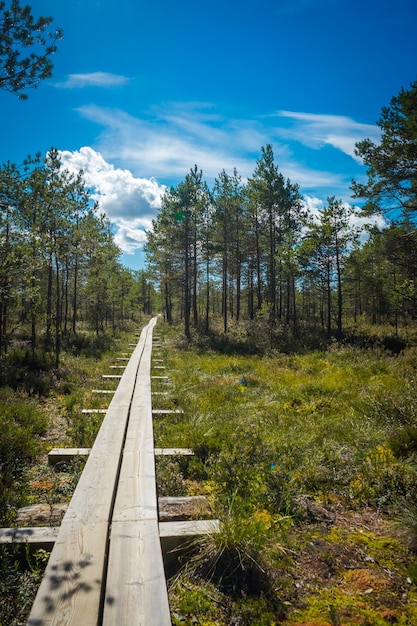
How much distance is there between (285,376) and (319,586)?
30.4 feet

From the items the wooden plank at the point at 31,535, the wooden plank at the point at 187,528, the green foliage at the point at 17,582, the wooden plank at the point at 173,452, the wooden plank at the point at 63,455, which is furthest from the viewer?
the wooden plank at the point at 173,452

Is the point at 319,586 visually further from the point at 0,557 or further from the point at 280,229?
the point at 280,229

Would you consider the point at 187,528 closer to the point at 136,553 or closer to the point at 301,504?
the point at 136,553

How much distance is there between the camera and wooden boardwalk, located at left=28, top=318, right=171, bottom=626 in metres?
2.40

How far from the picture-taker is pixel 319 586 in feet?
9.67

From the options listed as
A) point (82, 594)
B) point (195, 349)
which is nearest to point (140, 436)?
point (82, 594)

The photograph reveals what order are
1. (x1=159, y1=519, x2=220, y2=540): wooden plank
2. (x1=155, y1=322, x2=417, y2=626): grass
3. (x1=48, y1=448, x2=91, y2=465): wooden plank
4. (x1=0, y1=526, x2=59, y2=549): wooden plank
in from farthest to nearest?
(x1=48, y1=448, x2=91, y2=465): wooden plank → (x1=159, y1=519, x2=220, y2=540): wooden plank → (x1=0, y1=526, x2=59, y2=549): wooden plank → (x1=155, y1=322, x2=417, y2=626): grass

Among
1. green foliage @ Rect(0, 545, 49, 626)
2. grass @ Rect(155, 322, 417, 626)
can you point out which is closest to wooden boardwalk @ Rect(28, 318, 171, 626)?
green foliage @ Rect(0, 545, 49, 626)

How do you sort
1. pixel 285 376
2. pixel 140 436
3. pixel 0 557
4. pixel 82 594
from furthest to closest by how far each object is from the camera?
pixel 285 376, pixel 140 436, pixel 0 557, pixel 82 594

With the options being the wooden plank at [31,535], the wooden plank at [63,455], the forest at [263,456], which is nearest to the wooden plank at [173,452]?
the forest at [263,456]

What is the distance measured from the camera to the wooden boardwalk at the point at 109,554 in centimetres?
240

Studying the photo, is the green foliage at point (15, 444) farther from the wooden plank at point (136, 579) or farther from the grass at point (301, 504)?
the grass at point (301, 504)

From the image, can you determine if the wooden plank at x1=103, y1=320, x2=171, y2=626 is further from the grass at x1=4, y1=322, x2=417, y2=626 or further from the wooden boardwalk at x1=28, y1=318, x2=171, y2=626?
the grass at x1=4, y1=322, x2=417, y2=626

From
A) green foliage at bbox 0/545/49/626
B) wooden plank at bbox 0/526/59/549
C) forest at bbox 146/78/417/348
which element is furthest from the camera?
forest at bbox 146/78/417/348
